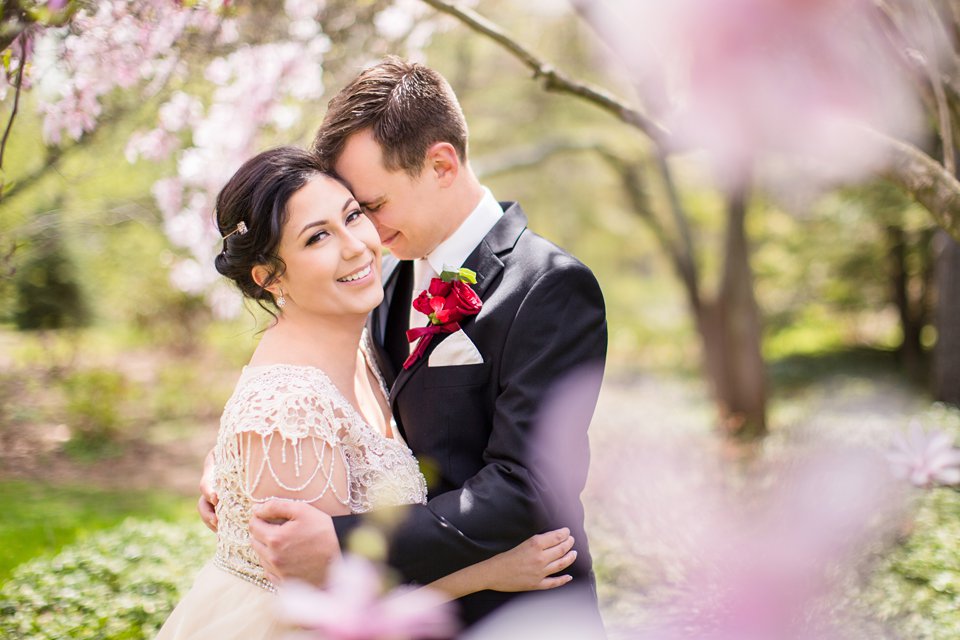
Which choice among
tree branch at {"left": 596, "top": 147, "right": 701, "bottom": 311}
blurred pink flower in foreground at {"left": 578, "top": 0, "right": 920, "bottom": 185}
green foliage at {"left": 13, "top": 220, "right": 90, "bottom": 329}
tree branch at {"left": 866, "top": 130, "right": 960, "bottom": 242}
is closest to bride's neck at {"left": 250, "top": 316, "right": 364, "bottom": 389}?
blurred pink flower in foreground at {"left": 578, "top": 0, "right": 920, "bottom": 185}

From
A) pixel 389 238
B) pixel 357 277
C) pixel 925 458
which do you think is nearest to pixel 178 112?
pixel 389 238

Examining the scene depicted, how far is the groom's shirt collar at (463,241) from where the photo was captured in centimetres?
225

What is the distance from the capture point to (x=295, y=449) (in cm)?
175

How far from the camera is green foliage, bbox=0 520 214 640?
9.62 ft

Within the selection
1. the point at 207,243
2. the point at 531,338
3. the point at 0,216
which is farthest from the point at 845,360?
the point at 531,338

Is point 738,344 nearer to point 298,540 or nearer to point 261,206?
point 261,206

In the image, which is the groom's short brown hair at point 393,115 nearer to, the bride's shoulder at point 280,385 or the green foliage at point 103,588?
the bride's shoulder at point 280,385

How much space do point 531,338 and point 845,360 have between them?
13.5 meters

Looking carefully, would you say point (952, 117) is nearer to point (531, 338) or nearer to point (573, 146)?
point (531, 338)

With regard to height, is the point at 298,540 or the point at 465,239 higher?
the point at 465,239

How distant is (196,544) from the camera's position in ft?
13.1

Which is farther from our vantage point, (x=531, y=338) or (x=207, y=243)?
(x=207, y=243)

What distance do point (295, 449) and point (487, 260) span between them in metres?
0.72

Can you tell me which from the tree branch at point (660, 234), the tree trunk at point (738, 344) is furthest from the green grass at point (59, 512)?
the tree branch at point (660, 234)
